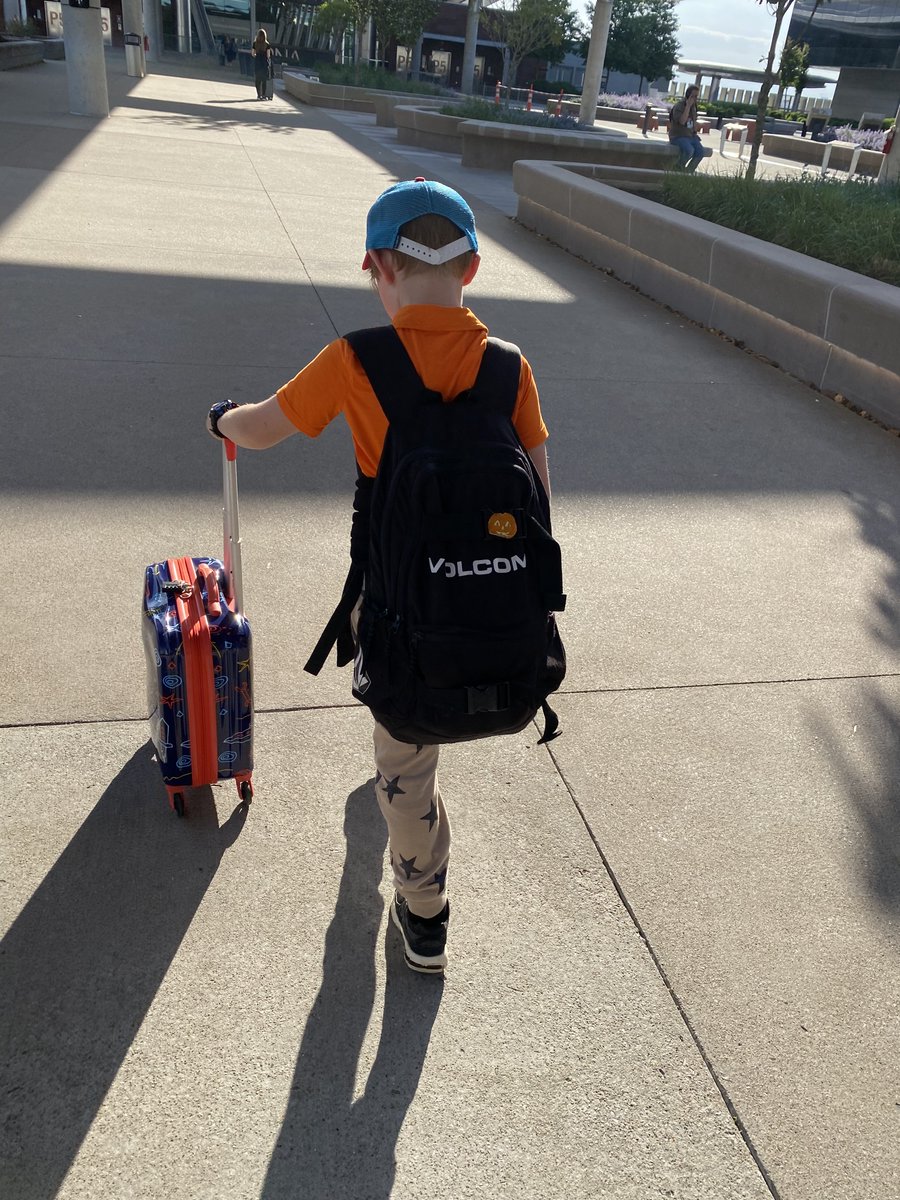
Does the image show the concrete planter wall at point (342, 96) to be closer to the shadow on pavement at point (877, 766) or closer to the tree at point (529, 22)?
the tree at point (529, 22)

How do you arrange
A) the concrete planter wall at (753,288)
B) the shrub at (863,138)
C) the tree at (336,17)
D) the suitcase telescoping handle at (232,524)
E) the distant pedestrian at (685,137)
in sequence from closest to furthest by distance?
the suitcase telescoping handle at (232,524) → the concrete planter wall at (753,288) → the distant pedestrian at (685,137) → the shrub at (863,138) → the tree at (336,17)

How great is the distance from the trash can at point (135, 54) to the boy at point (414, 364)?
104 feet

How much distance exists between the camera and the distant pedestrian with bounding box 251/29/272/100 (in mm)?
26237

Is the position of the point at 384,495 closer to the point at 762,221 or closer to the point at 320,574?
the point at 320,574

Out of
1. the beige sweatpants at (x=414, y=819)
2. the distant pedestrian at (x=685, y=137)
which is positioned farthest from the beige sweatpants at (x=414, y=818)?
the distant pedestrian at (x=685, y=137)

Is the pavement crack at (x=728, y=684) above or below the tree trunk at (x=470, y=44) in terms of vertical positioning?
below

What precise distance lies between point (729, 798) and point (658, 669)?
2.37 feet

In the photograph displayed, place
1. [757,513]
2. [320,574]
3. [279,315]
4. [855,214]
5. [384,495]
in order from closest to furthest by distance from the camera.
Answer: [384,495] → [320,574] → [757,513] → [279,315] → [855,214]

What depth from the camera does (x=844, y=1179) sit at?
199cm

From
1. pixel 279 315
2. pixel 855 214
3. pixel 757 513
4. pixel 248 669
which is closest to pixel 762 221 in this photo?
pixel 855 214

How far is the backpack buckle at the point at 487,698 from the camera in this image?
192 centimetres

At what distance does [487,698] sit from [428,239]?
0.91 metres

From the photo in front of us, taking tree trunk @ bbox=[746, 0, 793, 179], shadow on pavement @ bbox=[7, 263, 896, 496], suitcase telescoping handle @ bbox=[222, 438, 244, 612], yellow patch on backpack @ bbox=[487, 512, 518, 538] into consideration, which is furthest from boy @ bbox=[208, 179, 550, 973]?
tree trunk @ bbox=[746, 0, 793, 179]

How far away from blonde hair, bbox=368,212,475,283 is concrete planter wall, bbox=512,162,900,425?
5230mm
